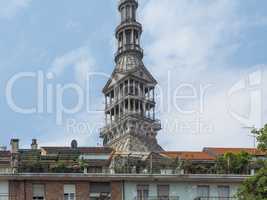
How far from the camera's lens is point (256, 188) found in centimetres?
4500

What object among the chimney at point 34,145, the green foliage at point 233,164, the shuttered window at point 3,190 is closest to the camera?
the shuttered window at point 3,190

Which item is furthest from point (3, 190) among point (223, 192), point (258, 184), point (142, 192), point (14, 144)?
point (258, 184)

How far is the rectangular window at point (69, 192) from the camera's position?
186ft

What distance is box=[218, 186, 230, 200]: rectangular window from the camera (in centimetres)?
5772

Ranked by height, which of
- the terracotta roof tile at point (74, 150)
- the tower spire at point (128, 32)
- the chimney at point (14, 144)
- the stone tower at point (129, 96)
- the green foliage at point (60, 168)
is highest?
the tower spire at point (128, 32)

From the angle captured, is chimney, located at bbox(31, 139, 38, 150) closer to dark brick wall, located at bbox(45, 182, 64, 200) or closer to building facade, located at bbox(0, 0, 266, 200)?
building facade, located at bbox(0, 0, 266, 200)

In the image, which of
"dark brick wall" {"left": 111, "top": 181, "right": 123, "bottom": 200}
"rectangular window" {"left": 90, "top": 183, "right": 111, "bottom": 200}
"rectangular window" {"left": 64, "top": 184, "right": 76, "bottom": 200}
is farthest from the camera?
"dark brick wall" {"left": 111, "top": 181, "right": 123, "bottom": 200}

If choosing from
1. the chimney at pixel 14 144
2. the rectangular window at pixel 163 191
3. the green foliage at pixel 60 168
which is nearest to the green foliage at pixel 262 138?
the rectangular window at pixel 163 191

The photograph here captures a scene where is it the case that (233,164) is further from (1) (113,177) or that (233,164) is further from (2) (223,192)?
(1) (113,177)

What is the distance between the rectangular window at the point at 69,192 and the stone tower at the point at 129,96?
44893 mm

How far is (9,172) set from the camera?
185 feet

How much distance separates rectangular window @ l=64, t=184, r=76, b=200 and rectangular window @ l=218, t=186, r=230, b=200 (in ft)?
36.2

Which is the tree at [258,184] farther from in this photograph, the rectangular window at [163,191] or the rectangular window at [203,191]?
the rectangular window at [163,191]

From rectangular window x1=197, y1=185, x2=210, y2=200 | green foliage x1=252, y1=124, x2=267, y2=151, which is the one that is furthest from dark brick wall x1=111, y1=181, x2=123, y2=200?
green foliage x1=252, y1=124, x2=267, y2=151
